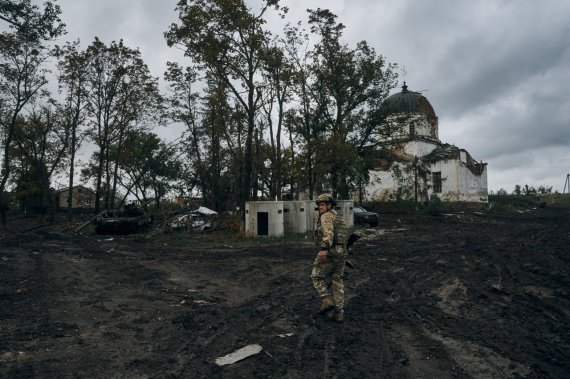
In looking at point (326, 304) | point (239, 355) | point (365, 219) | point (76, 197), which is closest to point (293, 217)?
point (365, 219)

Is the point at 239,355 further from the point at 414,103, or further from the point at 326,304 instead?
the point at 414,103

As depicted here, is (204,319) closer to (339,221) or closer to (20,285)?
(339,221)

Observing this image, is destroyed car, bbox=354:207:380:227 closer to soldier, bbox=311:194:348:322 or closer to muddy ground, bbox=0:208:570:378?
muddy ground, bbox=0:208:570:378

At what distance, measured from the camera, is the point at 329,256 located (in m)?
6.84

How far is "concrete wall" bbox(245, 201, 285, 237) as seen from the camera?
1992cm

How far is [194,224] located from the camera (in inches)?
939

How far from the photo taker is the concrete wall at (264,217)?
19.9 m

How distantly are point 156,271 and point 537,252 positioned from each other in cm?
1228

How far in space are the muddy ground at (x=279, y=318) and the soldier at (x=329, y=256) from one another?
0.41m

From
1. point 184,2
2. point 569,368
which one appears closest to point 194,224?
point 184,2

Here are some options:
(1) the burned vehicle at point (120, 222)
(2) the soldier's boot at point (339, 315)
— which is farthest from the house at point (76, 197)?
(2) the soldier's boot at point (339, 315)

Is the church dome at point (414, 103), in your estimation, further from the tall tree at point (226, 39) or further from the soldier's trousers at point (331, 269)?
the soldier's trousers at point (331, 269)

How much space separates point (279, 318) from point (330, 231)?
163 cm

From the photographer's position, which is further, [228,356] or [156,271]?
[156,271]
